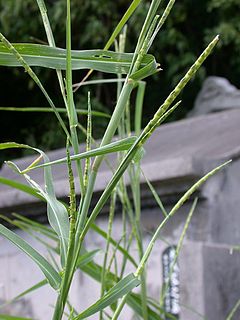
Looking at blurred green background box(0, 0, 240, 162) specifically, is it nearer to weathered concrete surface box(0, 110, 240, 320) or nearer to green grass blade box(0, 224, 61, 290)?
weathered concrete surface box(0, 110, 240, 320)

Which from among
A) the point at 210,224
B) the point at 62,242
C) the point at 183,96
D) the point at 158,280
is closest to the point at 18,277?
the point at 158,280

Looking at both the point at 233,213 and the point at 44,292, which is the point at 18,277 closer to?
the point at 44,292

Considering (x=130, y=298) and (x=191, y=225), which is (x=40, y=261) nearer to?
(x=130, y=298)

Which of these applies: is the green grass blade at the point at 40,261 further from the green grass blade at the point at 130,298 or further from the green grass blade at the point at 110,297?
the green grass blade at the point at 130,298

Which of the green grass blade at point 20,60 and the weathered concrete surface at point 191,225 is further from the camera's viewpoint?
the weathered concrete surface at point 191,225

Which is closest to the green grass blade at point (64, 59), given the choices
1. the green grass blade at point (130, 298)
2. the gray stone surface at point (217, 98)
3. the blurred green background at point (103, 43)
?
the green grass blade at point (130, 298)

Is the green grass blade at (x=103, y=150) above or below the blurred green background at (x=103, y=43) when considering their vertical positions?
below

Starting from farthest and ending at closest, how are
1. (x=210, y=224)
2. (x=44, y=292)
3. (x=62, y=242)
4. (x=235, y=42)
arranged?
(x=235, y=42) < (x=44, y=292) < (x=210, y=224) < (x=62, y=242)
